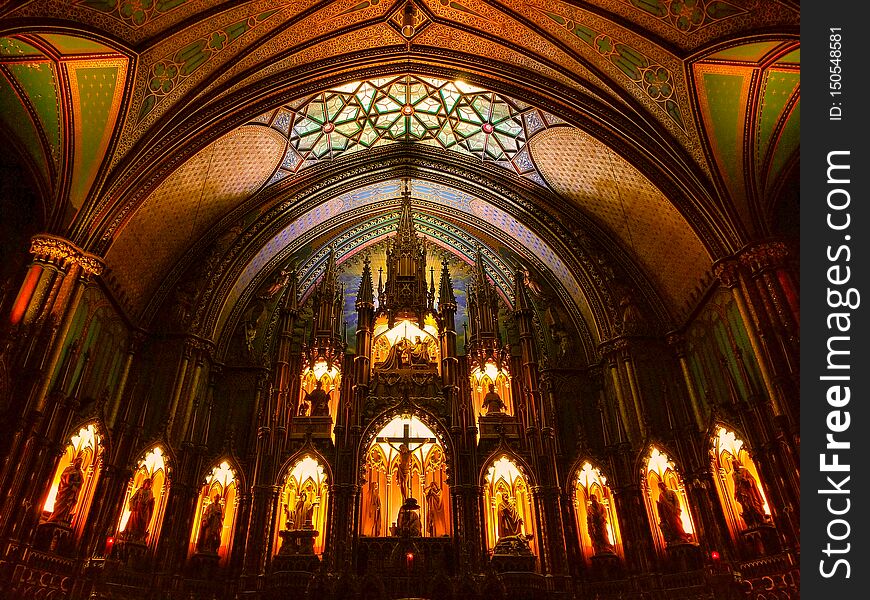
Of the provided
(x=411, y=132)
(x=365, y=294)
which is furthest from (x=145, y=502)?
(x=411, y=132)

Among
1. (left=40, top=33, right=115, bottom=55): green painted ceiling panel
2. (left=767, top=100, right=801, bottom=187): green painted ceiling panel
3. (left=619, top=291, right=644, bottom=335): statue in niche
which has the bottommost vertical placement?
(left=619, top=291, right=644, bottom=335): statue in niche

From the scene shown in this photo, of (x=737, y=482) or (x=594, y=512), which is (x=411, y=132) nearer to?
(x=594, y=512)

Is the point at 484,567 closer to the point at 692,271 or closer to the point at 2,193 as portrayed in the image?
the point at 692,271

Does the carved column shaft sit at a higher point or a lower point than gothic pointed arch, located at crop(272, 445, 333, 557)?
higher

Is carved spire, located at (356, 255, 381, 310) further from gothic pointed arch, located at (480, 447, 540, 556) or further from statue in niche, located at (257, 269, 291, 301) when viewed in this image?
gothic pointed arch, located at (480, 447, 540, 556)

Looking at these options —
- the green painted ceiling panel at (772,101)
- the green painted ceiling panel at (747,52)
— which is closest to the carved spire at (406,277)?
the green painted ceiling panel at (772,101)

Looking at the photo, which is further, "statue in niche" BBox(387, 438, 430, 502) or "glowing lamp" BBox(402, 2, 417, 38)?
"glowing lamp" BBox(402, 2, 417, 38)

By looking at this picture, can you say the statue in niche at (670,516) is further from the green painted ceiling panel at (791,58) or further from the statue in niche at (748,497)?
the green painted ceiling panel at (791,58)

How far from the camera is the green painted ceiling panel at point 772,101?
12.1m

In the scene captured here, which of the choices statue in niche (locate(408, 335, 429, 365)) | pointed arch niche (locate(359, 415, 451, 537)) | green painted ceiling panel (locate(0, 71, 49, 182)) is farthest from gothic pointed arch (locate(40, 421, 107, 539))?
statue in niche (locate(408, 335, 429, 365))

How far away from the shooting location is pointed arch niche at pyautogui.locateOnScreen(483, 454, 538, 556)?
46.0 feet

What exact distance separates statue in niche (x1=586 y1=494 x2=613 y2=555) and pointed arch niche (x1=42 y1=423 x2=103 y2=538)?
38.0 ft

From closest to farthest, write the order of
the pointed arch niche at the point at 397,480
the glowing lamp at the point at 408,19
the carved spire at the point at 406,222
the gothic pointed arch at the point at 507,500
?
the gothic pointed arch at the point at 507,500 < the pointed arch niche at the point at 397,480 < the glowing lamp at the point at 408,19 < the carved spire at the point at 406,222

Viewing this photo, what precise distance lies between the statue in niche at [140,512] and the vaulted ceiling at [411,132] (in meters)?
4.62
